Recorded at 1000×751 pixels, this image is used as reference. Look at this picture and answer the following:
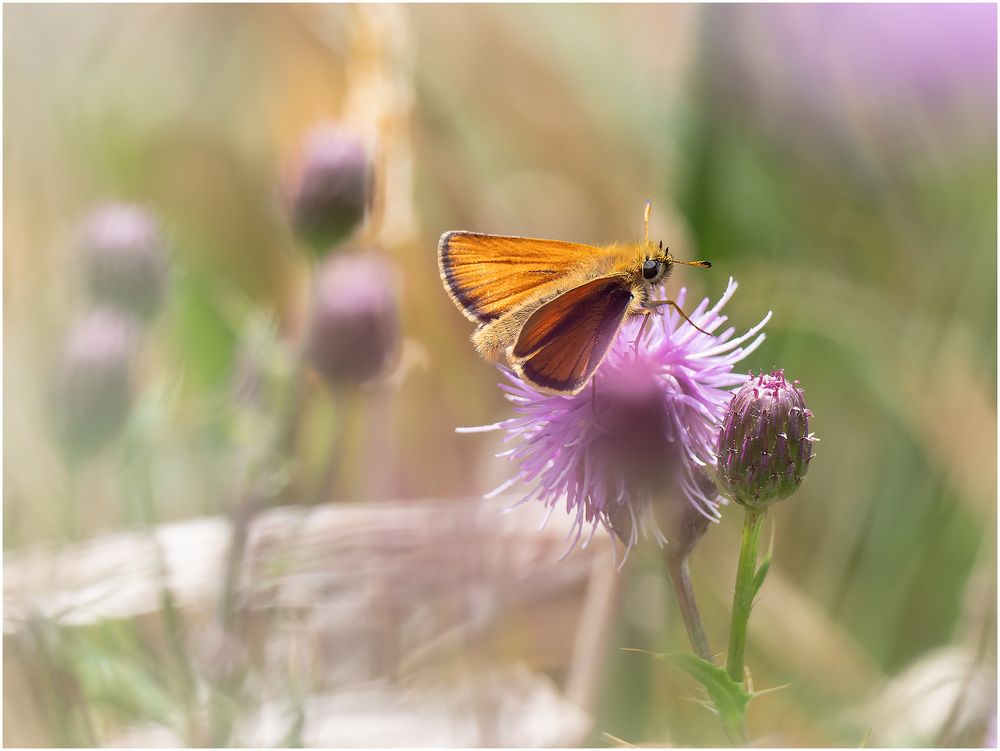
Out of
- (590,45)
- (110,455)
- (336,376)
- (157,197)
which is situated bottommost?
(110,455)

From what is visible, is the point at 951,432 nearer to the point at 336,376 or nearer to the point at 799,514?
the point at 799,514

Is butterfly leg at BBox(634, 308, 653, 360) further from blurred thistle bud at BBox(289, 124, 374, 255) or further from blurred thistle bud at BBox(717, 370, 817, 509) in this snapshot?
blurred thistle bud at BBox(289, 124, 374, 255)

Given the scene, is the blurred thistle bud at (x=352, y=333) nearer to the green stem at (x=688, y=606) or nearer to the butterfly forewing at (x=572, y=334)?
the butterfly forewing at (x=572, y=334)

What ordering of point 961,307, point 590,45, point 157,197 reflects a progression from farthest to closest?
point 157,197 → point 590,45 → point 961,307

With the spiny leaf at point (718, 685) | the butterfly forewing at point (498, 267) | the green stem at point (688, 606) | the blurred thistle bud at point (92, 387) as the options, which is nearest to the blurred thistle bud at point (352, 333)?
the blurred thistle bud at point (92, 387)

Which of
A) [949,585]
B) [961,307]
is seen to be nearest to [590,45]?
[961,307]

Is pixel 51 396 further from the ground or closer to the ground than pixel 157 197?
closer to the ground

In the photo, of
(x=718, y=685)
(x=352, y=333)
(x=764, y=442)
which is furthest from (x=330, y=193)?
(x=718, y=685)
